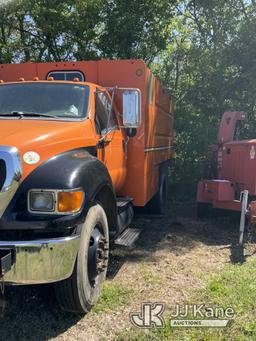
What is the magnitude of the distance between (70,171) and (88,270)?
105cm

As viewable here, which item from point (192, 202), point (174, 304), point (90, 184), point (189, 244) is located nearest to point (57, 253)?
point (90, 184)

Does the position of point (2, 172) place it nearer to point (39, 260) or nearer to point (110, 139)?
point (39, 260)

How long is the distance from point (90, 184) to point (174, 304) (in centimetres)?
150

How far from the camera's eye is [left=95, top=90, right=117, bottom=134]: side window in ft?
16.4

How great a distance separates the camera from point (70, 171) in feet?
11.8

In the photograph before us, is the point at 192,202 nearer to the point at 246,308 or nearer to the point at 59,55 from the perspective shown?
the point at 246,308

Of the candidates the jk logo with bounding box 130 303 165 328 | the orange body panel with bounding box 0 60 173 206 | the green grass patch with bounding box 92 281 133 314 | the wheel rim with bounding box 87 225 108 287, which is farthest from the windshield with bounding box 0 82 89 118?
the jk logo with bounding box 130 303 165 328

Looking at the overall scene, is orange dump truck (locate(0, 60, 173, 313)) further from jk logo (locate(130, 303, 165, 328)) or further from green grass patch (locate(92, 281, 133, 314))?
jk logo (locate(130, 303, 165, 328))

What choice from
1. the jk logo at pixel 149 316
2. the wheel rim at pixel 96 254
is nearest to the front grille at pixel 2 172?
the wheel rim at pixel 96 254

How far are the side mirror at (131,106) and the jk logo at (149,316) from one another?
2095 mm

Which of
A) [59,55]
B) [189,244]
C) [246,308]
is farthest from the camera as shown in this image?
[59,55]

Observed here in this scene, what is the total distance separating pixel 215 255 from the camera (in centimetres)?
593

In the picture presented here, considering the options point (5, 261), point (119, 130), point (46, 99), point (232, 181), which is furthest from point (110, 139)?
point (232, 181)

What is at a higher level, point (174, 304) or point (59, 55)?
point (59, 55)
